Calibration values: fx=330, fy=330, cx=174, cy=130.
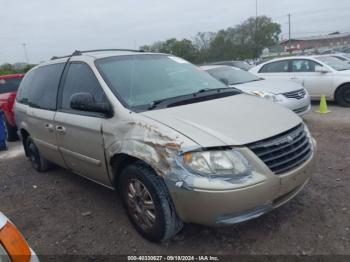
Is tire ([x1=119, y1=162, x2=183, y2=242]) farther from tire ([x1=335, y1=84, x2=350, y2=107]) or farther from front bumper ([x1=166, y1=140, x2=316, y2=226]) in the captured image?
tire ([x1=335, y1=84, x2=350, y2=107])

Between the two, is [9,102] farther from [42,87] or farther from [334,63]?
[334,63]

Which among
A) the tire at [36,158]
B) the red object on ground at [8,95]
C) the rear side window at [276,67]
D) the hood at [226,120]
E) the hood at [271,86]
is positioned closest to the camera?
the hood at [226,120]

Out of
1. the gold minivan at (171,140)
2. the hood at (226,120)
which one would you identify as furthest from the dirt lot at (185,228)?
the hood at (226,120)

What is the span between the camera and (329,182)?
156 inches

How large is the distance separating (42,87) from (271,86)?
485 centimetres

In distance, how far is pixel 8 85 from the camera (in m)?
9.03

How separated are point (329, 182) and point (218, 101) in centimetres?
180

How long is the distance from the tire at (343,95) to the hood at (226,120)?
640 centimetres

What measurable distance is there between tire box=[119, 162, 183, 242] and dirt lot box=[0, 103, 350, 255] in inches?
6.9

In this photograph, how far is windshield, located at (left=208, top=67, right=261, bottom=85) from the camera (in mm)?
8013

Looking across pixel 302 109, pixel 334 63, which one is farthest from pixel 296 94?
pixel 334 63

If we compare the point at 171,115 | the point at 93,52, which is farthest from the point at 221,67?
the point at 171,115

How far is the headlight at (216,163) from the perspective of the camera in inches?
98.5

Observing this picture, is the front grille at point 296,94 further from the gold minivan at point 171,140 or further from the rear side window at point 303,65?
the gold minivan at point 171,140
